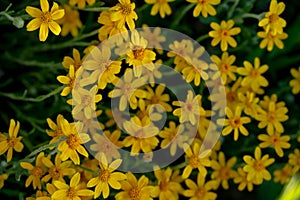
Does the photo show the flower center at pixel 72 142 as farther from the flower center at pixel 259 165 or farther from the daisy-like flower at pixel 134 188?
the flower center at pixel 259 165

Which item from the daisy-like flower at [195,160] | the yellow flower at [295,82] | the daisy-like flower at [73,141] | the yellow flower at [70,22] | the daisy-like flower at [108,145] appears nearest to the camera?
the daisy-like flower at [73,141]

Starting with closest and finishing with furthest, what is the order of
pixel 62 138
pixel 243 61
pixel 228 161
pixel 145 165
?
pixel 62 138
pixel 145 165
pixel 228 161
pixel 243 61

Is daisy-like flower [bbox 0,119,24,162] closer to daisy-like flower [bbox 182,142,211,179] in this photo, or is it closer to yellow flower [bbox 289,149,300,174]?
daisy-like flower [bbox 182,142,211,179]

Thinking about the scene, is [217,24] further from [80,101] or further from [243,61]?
[80,101]

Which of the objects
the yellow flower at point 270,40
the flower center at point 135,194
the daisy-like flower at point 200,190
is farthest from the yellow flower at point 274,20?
the flower center at point 135,194

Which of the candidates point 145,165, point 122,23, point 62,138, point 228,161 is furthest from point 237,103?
point 62,138
